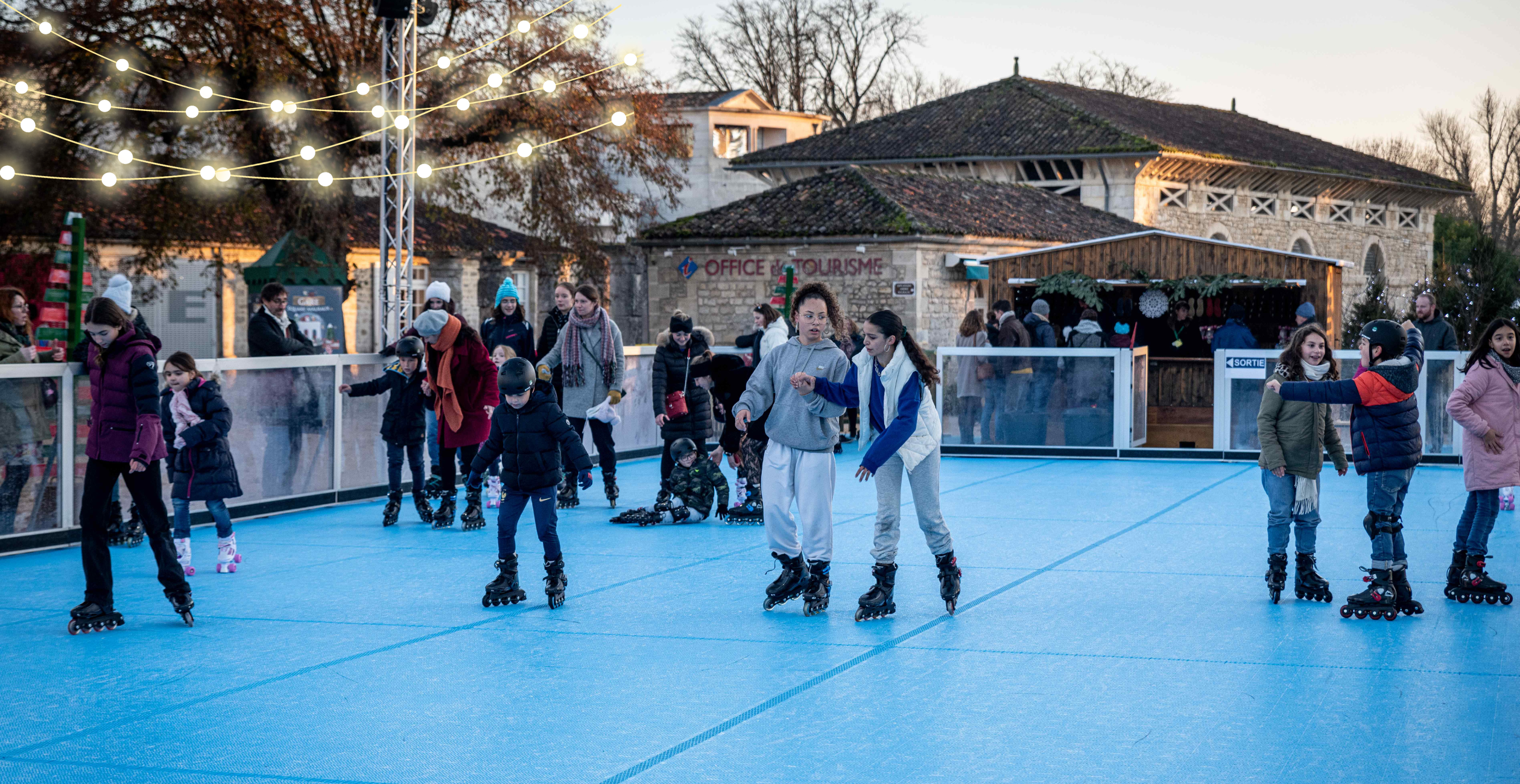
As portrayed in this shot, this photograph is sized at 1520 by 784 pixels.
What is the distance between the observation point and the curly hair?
784 cm

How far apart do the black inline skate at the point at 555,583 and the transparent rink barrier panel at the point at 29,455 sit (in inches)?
161

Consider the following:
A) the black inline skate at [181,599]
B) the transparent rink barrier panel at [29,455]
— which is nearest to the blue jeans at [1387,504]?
the black inline skate at [181,599]

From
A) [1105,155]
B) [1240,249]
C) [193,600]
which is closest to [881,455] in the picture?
[193,600]

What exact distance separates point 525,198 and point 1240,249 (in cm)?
1398

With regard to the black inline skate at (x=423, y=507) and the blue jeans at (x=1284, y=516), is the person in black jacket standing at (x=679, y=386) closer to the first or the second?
the black inline skate at (x=423, y=507)

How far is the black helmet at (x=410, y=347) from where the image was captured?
1157 centimetres

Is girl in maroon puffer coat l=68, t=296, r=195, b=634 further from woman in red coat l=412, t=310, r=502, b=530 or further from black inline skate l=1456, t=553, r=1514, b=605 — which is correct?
black inline skate l=1456, t=553, r=1514, b=605

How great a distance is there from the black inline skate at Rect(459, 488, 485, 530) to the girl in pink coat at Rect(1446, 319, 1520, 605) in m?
6.45

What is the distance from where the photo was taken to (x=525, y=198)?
104 ft

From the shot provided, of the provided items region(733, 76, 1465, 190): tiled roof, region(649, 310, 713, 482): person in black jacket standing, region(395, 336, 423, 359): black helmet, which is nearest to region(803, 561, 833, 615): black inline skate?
region(649, 310, 713, 482): person in black jacket standing

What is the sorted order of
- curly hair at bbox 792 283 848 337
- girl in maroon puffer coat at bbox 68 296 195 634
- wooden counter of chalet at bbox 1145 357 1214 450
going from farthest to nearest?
wooden counter of chalet at bbox 1145 357 1214 450
curly hair at bbox 792 283 848 337
girl in maroon puffer coat at bbox 68 296 195 634

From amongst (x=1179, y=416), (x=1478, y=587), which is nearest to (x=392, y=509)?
(x=1478, y=587)

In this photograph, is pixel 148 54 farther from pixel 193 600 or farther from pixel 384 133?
pixel 193 600

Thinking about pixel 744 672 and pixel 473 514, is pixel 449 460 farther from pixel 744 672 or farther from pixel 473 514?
pixel 744 672
